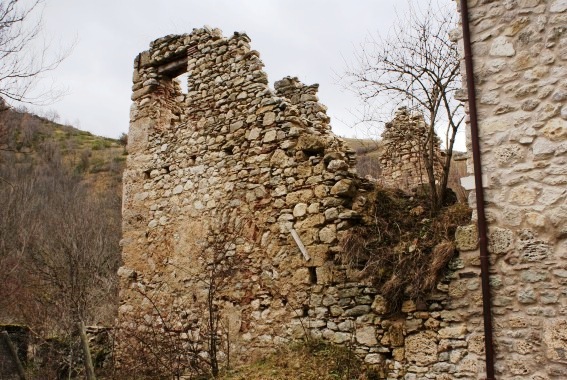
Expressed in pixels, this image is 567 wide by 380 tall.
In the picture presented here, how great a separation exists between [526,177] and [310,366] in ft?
9.18

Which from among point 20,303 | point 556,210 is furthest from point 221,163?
point 20,303

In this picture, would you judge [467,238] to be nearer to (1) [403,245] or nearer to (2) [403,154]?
(1) [403,245]

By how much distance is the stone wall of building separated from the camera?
13.0ft

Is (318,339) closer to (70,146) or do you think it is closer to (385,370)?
(385,370)

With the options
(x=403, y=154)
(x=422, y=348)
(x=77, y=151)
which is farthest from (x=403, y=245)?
(x=77, y=151)

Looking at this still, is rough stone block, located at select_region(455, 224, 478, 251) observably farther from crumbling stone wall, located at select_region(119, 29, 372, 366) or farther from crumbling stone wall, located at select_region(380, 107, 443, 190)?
crumbling stone wall, located at select_region(380, 107, 443, 190)

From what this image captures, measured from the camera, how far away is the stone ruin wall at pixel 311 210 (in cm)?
→ 410

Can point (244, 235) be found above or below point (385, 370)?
above

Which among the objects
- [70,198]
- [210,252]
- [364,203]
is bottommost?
[210,252]

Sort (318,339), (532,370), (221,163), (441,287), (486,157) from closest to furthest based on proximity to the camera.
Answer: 1. (532,370)
2. (486,157)
3. (441,287)
4. (318,339)
5. (221,163)

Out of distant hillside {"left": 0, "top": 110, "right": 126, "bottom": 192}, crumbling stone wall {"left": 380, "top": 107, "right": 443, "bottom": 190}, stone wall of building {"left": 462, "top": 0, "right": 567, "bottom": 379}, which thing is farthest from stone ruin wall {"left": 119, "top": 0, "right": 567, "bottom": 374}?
distant hillside {"left": 0, "top": 110, "right": 126, "bottom": 192}

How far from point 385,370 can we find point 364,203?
1.80m

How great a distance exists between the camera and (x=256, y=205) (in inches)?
259

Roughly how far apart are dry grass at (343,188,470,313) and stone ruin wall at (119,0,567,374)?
5.5 inches
